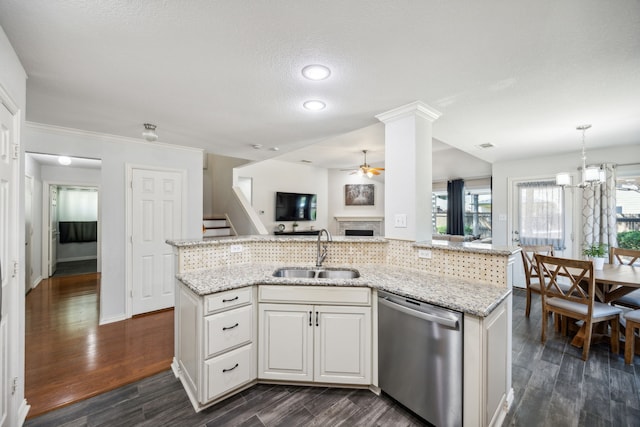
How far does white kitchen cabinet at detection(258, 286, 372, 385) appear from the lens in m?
1.94

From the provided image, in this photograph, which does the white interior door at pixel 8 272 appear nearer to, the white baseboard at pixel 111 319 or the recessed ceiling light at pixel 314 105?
the white baseboard at pixel 111 319

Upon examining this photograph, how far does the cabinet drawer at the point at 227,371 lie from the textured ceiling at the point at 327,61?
1974 millimetres

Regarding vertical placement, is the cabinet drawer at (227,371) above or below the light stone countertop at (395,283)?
below

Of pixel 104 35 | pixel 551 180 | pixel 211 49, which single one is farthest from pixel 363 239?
pixel 551 180

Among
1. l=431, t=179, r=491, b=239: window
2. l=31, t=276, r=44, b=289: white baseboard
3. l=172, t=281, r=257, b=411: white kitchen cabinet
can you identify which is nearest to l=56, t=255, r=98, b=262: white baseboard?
l=31, t=276, r=44, b=289: white baseboard

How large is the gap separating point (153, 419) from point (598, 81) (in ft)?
12.6

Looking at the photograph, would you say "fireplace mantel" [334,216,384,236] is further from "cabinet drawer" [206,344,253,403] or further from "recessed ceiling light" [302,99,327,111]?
"cabinet drawer" [206,344,253,403]

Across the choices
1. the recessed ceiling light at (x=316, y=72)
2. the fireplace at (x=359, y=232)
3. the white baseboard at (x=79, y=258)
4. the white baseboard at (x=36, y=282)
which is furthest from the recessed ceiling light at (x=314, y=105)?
the white baseboard at (x=79, y=258)

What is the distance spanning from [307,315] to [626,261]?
4442 millimetres

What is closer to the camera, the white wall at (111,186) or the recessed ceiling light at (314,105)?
the recessed ceiling light at (314,105)

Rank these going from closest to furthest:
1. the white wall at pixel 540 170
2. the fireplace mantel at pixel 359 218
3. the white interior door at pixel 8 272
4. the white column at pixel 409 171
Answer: the white interior door at pixel 8 272 < the white column at pixel 409 171 < the white wall at pixel 540 170 < the fireplace mantel at pixel 359 218

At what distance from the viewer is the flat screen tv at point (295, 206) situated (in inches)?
250

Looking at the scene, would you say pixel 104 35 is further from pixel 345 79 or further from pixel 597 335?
pixel 597 335

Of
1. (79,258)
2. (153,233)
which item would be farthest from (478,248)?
(79,258)
